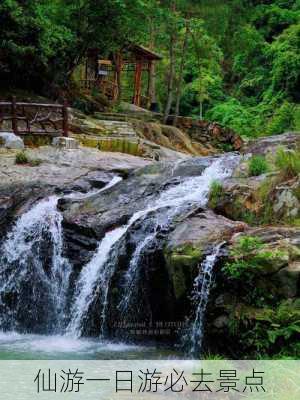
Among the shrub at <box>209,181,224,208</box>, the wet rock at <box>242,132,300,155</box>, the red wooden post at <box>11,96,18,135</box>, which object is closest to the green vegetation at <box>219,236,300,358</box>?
the shrub at <box>209,181,224,208</box>

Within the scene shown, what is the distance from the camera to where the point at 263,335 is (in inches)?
291

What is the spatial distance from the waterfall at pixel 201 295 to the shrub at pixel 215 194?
1.87 meters

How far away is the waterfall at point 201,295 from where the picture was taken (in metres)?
8.20

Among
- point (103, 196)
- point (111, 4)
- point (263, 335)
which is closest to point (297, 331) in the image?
point (263, 335)

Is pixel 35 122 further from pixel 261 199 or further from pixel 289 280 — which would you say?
pixel 289 280

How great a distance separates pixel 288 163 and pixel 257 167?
2.89 ft

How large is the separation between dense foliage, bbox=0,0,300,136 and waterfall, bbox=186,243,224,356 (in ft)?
33.9

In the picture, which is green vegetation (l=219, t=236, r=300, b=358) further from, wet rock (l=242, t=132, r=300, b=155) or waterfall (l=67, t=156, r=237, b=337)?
wet rock (l=242, t=132, r=300, b=155)

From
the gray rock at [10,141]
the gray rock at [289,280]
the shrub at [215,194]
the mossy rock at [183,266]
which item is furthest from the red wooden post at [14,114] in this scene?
the gray rock at [289,280]

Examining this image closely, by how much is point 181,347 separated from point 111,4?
16542 mm

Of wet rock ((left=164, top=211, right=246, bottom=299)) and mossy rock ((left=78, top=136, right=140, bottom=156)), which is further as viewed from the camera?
mossy rock ((left=78, top=136, right=140, bottom=156))

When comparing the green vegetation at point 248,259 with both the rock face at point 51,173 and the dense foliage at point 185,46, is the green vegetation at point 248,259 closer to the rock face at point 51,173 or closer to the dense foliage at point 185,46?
the rock face at point 51,173

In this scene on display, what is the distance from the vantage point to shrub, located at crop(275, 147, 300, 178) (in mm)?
9820

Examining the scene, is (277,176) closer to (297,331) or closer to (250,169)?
(250,169)
